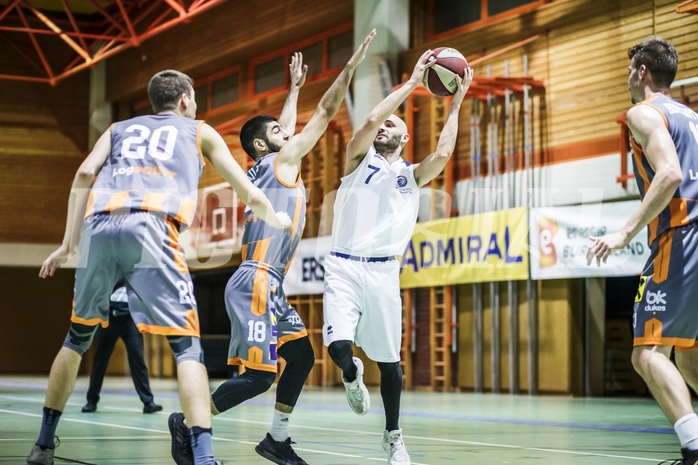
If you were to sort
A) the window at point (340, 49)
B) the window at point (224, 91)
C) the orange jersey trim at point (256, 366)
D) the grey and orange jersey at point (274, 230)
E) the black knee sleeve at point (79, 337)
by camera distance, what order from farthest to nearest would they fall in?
the window at point (224, 91) → the window at point (340, 49) → the grey and orange jersey at point (274, 230) → the orange jersey trim at point (256, 366) → the black knee sleeve at point (79, 337)

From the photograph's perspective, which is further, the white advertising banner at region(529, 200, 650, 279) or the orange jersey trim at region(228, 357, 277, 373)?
the white advertising banner at region(529, 200, 650, 279)

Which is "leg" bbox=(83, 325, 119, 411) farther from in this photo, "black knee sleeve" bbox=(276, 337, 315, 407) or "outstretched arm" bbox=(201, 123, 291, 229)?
"outstretched arm" bbox=(201, 123, 291, 229)

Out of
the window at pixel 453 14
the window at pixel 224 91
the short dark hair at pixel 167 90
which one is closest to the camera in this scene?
the short dark hair at pixel 167 90

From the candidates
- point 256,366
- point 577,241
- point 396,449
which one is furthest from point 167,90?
point 577,241

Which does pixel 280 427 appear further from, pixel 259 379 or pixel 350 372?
pixel 350 372

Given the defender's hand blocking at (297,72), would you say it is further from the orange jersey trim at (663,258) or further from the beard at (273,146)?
the orange jersey trim at (663,258)

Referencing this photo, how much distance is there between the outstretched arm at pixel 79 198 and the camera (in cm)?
537

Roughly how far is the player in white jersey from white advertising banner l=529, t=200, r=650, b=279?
8105mm

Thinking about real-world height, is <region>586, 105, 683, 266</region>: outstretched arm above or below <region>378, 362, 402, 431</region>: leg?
above

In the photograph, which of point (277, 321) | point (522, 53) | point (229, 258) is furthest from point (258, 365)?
point (229, 258)

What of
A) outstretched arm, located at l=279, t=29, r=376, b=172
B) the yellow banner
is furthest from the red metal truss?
outstretched arm, located at l=279, t=29, r=376, b=172

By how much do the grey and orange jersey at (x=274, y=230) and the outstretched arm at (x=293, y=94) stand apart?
20.3 inches

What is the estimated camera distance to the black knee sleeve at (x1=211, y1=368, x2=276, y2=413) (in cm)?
618

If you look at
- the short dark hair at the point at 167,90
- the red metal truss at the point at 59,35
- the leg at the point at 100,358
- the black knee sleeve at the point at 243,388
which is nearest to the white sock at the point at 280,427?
the black knee sleeve at the point at 243,388
